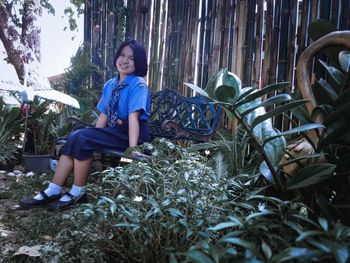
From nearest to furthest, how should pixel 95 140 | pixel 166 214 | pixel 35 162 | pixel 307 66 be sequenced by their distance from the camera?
pixel 166 214
pixel 307 66
pixel 95 140
pixel 35 162

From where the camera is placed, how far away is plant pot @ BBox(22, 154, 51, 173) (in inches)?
136

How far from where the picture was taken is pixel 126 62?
2.77 metres

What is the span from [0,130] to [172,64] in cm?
177

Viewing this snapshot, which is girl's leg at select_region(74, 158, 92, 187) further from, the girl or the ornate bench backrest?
the ornate bench backrest

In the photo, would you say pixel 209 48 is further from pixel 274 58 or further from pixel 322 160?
pixel 322 160

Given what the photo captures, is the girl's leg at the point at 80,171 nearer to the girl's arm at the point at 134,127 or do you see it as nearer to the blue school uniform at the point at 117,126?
the blue school uniform at the point at 117,126

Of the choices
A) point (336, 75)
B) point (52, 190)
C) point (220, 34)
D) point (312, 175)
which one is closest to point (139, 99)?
point (52, 190)

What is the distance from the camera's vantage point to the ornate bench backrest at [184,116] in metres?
2.70

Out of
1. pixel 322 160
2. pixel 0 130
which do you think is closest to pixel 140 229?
pixel 322 160

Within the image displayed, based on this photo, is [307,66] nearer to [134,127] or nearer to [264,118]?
[264,118]

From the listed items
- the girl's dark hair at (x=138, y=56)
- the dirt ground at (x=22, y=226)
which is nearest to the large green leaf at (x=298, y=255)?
the dirt ground at (x=22, y=226)

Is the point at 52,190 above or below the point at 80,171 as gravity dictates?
below

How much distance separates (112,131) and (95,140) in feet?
0.51

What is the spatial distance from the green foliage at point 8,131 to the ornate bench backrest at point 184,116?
1308 millimetres
